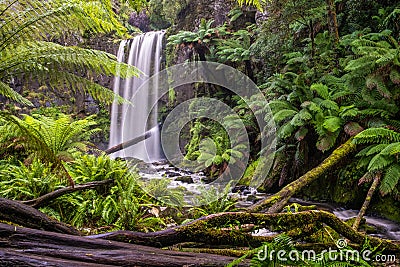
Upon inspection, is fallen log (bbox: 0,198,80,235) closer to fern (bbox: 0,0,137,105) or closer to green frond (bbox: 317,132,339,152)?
fern (bbox: 0,0,137,105)

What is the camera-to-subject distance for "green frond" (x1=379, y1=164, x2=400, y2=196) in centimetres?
351

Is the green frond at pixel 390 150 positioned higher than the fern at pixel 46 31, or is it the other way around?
A: the fern at pixel 46 31

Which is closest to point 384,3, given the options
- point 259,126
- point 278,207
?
point 259,126

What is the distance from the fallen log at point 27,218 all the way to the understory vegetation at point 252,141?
346mm

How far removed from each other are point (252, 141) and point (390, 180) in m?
4.22

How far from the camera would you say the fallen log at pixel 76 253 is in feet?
3.91

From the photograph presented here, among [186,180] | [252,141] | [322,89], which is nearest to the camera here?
[322,89]

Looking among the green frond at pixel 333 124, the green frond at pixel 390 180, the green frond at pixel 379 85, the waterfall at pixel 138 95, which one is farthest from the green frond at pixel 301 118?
the waterfall at pixel 138 95

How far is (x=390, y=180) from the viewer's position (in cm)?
353

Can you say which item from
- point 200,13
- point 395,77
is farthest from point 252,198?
point 200,13

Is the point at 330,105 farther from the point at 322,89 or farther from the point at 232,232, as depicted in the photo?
the point at 232,232

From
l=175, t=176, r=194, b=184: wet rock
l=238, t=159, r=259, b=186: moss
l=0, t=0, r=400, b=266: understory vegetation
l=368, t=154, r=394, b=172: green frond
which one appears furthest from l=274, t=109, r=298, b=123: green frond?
l=175, t=176, r=194, b=184: wet rock

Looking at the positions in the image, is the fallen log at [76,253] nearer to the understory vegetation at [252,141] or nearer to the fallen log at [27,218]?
the understory vegetation at [252,141]

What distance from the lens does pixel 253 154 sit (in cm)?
739
